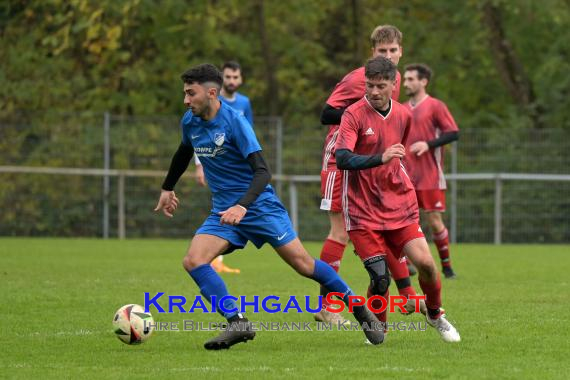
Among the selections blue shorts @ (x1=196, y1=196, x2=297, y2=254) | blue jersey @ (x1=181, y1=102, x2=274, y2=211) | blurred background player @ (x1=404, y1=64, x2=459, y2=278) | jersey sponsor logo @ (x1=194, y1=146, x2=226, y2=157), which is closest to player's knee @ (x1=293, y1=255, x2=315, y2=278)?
blue shorts @ (x1=196, y1=196, x2=297, y2=254)

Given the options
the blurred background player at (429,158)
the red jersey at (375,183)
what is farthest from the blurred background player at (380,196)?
the blurred background player at (429,158)

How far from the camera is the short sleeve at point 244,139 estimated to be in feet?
24.3

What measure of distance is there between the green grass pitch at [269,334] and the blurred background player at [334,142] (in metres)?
0.41

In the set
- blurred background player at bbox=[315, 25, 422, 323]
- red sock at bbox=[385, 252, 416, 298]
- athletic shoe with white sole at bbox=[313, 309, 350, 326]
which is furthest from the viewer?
athletic shoe with white sole at bbox=[313, 309, 350, 326]

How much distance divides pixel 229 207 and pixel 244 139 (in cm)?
48

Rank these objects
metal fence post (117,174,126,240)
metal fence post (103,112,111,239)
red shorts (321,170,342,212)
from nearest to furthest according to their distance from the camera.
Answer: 1. red shorts (321,170,342,212)
2. metal fence post (103,112,111,239)
3. metal fence post (117,174,126,240)

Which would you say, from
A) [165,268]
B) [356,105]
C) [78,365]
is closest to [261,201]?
[356,105]

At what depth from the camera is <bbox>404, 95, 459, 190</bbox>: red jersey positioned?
Answer: 12.8 meters

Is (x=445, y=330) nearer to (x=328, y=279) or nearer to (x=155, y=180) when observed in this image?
(x=328, y=279)

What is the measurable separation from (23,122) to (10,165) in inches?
32.8

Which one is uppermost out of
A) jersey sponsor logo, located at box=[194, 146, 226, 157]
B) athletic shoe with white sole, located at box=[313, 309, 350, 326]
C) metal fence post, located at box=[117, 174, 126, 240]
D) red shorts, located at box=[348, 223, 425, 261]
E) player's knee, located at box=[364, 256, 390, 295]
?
jersey sponsor logo, located at box=[194, 146, 226, 157]

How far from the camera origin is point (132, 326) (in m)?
7.39

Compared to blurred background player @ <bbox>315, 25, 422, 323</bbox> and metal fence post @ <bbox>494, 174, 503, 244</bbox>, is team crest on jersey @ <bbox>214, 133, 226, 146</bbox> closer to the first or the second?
blurred background player @ <bbox>315, 25, 422, 323</bbox>

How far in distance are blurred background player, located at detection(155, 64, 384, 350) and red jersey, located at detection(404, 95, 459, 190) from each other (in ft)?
A: 17.4
